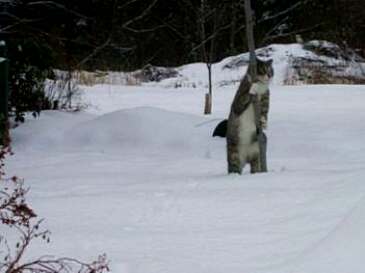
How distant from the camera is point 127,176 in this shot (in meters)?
7.64

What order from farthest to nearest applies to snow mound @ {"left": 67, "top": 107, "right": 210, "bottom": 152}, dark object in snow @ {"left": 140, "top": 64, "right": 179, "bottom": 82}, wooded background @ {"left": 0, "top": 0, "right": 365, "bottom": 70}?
dark object in snow @ {"left": 140, "top": 64, "right": 179, "bottom": 82}, wooded background @ {"left": 0, "top": 0, "right": 365, "bottom": 70}, snow mound @ {"left": 67, "top": 107, "right": 210, "bottom": 152}

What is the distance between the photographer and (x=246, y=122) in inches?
287

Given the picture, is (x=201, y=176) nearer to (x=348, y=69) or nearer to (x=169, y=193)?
(x=169, y=193)

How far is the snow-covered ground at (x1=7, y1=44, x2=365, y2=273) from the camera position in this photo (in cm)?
396

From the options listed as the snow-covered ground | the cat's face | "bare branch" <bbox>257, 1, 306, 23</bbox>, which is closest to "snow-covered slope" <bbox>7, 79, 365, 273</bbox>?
the snow-covered ground

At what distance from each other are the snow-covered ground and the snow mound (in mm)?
16

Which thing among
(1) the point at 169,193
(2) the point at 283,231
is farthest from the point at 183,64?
(2) the point at 283,231

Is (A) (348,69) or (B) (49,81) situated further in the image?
(A) (348,69)

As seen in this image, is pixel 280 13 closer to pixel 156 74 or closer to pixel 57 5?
pixel 156 74

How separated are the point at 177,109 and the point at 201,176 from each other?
6.57 m

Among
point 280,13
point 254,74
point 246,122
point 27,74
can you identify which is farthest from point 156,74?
point 254,74

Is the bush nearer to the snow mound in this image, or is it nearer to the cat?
the cat

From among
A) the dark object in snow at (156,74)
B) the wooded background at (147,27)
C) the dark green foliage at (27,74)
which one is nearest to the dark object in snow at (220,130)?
the wooded background at (147,27)

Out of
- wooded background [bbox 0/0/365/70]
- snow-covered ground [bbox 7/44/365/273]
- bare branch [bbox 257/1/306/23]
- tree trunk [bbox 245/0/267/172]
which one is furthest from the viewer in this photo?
bare branch [bbox 257/1/306/23]
